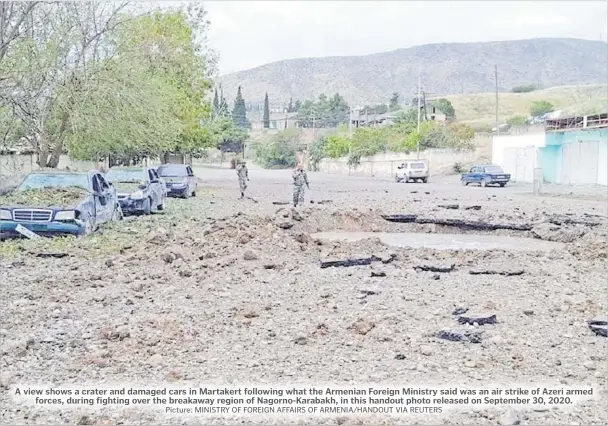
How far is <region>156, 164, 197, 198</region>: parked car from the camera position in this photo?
95.2 feet

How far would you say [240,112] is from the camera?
347 ft

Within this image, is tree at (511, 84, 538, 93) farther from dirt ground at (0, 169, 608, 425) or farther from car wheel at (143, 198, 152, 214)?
dirt ground at (0, 169, 608, 425)

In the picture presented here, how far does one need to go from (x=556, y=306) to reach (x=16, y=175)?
19.3m

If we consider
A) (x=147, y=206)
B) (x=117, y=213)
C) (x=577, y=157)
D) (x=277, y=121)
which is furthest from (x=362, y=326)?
(x=277, y=121)

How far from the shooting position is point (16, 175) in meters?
23.5

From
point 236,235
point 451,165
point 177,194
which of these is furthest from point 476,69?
point 236,235

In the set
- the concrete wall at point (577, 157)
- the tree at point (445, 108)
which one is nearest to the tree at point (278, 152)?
the tree at point (445, 108)

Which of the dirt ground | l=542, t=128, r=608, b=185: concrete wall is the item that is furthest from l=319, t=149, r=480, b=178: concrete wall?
the dirt ground

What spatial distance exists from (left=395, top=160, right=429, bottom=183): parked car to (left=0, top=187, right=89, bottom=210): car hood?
36.9m

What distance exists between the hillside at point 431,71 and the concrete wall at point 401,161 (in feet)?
98.5

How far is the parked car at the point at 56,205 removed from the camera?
44.7ft

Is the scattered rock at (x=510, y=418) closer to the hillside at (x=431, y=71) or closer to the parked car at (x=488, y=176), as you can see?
the parked car at (x=488, y=176)

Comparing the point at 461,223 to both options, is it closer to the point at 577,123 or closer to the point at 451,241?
the point at 451,241

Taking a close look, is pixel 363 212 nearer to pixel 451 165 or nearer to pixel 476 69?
pixel 451 165
